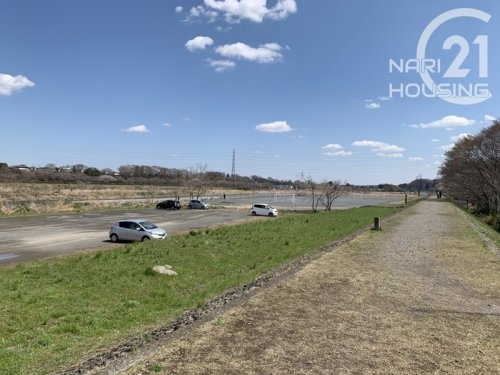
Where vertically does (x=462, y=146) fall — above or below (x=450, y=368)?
above

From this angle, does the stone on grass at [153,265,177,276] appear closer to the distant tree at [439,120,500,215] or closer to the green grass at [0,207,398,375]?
the green grass at [0,207,398,375]

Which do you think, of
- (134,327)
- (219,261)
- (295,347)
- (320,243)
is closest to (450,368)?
(295,347)

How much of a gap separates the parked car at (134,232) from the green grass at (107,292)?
13.0 ft

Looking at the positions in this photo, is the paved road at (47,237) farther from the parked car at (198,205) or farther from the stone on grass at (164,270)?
the parked car at (198,205)

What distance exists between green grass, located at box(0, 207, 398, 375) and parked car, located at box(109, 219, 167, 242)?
3.96 meters

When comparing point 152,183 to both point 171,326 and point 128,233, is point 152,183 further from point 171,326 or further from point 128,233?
point 171,326

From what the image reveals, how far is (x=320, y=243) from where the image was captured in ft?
70.3

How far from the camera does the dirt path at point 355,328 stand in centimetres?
612

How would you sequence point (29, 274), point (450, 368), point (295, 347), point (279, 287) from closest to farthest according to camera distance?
1. point (450, 368)
2. point (295, 347)
3. point (279, 287)
4. point (29, 274)

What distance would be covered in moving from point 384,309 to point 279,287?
117 inches

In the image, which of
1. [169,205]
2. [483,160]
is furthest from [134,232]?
[483,160]

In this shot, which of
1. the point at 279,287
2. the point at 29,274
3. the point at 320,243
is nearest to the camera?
the point at 279,287

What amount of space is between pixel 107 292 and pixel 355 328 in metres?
6.60

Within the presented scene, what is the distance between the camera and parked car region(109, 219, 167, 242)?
23.3 m
